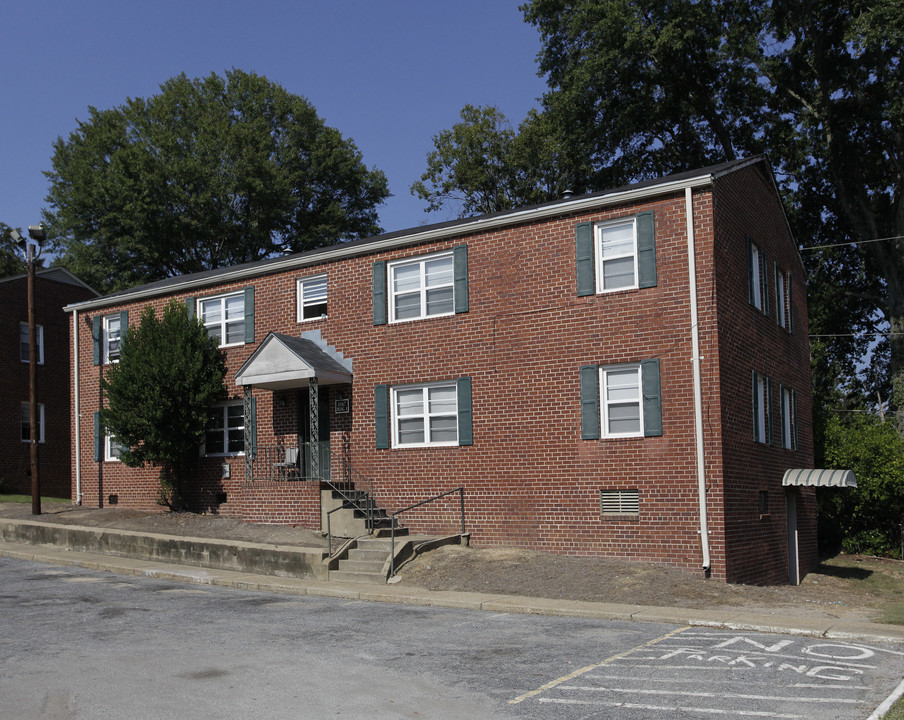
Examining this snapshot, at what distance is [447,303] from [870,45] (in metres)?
17.9

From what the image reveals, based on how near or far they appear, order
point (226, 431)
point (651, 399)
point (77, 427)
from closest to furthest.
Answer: point (651, 399)
point (226, 431)
point (77, 427)

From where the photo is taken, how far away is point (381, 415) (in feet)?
66.2

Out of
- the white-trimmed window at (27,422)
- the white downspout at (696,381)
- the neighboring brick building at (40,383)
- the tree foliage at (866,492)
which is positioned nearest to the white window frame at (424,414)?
the white downspout at (696,381)

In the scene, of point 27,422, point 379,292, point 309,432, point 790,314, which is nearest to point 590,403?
point 379,292

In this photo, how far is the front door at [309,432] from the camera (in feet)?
68.3

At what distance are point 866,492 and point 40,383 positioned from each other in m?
28.3

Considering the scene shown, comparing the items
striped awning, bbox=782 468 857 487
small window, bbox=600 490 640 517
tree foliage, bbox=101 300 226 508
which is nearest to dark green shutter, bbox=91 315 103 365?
tree foliage, bbox=101 300 226 508

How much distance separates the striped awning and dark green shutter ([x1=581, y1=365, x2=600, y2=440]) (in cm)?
593

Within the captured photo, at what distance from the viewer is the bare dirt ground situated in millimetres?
14008

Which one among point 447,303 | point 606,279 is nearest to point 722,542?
point 606,279

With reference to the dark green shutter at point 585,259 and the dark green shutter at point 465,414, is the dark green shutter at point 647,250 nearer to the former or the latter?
the dark green shutter at point 585,259

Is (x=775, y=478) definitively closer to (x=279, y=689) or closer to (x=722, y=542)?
(x=722, y=542)

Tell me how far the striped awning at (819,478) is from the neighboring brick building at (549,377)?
416 mm

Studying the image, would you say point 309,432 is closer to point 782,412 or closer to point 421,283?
point 421,283
